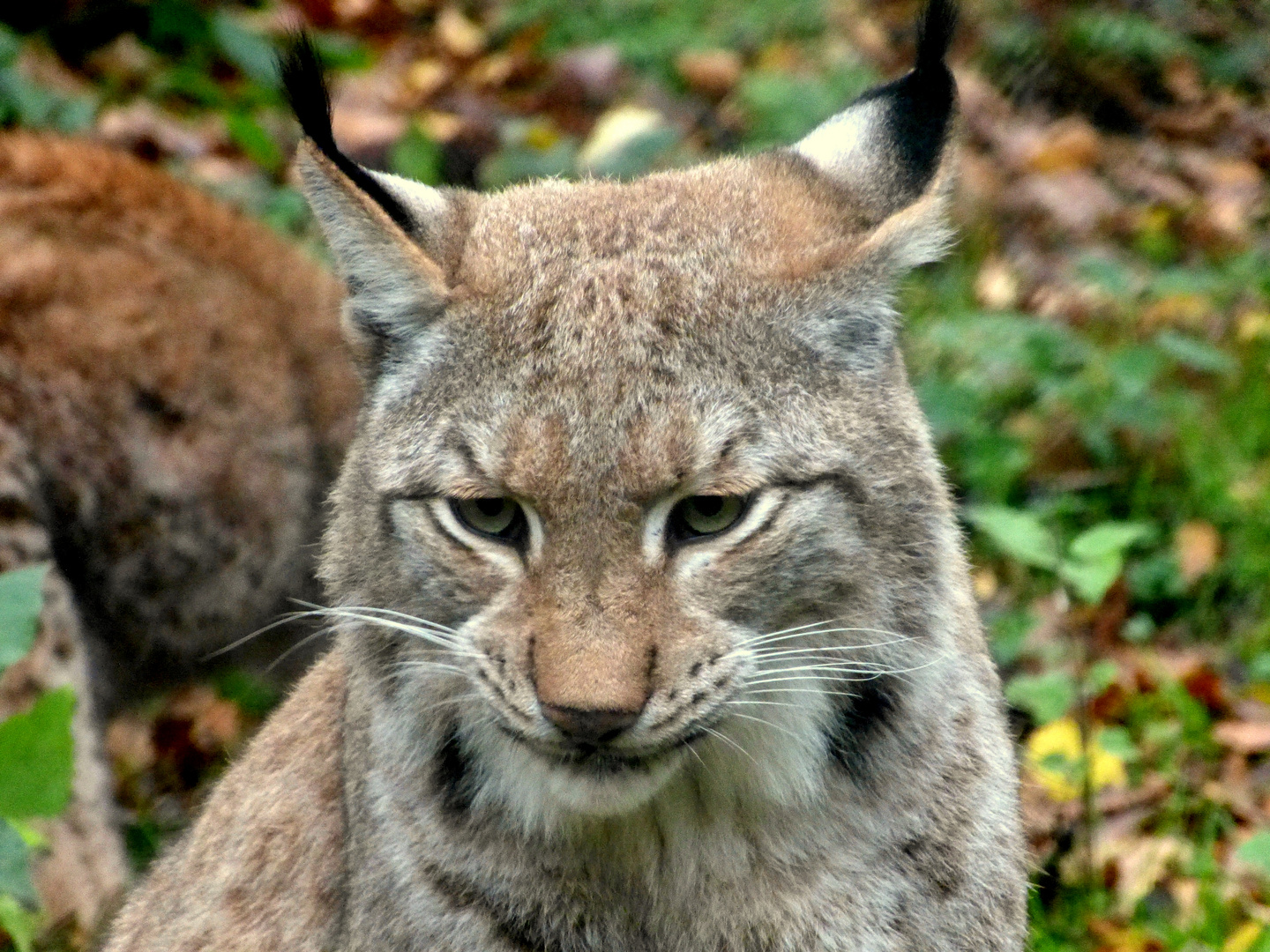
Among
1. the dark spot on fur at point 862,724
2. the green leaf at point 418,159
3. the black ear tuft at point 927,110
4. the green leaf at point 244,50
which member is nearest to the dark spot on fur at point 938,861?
the dark spot on fur at point 862,724

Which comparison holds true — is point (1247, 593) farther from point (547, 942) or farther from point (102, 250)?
point (102, 250)

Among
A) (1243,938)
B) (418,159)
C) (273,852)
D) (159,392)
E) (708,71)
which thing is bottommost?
(1243,938)

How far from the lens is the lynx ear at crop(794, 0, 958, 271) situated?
3.04m

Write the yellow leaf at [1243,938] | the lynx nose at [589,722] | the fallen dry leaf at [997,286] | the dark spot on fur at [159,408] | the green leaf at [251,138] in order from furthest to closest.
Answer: the fallen dry leaf at [997,286], the green leaf at [251,138], the dark spot on fur at [159,408], the yellow leaf at [1243,938], the lynx nose at [589,722]

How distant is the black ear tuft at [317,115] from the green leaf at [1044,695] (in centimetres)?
197

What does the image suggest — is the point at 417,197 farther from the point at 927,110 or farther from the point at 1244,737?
the point at 1244,737

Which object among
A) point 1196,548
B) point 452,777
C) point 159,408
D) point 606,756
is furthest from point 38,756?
point 1196,548

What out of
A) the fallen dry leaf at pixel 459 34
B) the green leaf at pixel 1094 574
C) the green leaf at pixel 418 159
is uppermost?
the fallen dry leaf at pixel 459 34

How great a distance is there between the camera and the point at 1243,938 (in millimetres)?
4148

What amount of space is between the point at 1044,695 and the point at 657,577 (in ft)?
6.04

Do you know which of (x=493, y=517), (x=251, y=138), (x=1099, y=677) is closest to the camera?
(x=493, y=517)

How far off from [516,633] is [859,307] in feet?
2.61

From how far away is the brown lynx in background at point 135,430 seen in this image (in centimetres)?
516

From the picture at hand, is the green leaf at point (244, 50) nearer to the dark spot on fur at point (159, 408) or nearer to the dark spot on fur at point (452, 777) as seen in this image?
the dark spot on fur at point (159, 408)
